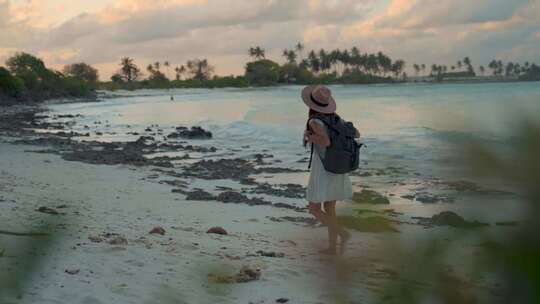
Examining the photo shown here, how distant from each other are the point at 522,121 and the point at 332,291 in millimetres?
394

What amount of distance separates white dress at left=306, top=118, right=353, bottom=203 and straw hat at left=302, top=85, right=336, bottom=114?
0.35 metres

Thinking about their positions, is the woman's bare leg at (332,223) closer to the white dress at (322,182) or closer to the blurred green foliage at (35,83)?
the white dress at (322,182)

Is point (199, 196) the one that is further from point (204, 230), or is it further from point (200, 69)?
point (200, 69)

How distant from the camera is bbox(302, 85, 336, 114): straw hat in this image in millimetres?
5269

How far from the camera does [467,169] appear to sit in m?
0.67

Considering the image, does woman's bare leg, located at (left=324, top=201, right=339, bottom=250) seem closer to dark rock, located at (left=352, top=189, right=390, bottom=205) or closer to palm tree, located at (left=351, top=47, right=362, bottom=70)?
dark rock, located at (left=352, top=189, right=390, bottom=205)

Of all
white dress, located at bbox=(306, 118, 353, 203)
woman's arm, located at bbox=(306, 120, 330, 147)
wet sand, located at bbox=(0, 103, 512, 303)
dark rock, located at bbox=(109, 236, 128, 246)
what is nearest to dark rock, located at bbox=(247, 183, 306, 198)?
wet sand, located at bbox=(0, 103, 512, 303)

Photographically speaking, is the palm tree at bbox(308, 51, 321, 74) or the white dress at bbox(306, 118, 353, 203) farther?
the palm tree at bbox(308, 51, 321, 74)

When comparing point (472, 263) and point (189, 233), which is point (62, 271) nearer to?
point (189, 233)

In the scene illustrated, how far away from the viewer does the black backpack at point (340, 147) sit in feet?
17.1

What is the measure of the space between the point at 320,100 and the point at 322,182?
0.77m

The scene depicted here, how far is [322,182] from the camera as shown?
555 cm

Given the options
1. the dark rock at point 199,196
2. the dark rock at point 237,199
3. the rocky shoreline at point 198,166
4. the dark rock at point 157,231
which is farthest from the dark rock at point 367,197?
the dark rock at point 199,196

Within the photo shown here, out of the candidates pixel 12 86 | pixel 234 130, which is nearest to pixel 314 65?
pixel 12 86
